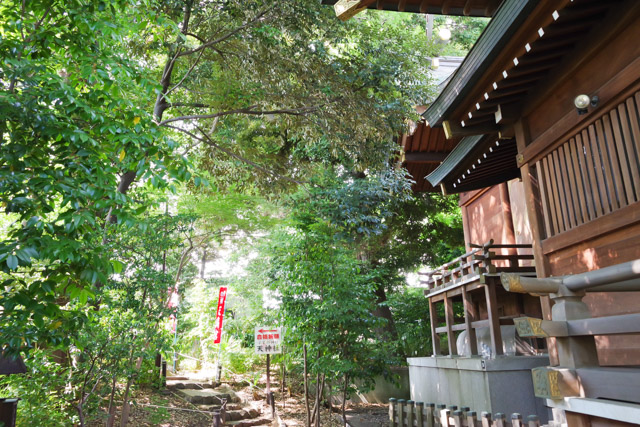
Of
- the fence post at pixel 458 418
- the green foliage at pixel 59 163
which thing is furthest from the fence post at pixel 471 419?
the green foliage at pixel 59 163

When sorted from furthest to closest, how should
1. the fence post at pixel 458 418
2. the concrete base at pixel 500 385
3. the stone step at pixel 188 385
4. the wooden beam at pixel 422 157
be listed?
the stone step at pixel 188 385
the wooden beam at pixel 422 157
the concrete base at pixel 500 385
the fence post at pixel 458 418

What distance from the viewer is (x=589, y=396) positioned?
2299 mm

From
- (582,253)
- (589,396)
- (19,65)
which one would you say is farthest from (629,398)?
(19,65)

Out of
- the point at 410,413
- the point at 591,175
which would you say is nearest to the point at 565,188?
the point at 591,175

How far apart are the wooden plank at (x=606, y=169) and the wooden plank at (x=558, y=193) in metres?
0.53

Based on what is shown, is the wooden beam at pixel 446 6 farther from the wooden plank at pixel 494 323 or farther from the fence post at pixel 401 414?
the fence post at pixel 401 414

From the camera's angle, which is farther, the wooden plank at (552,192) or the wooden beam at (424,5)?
the wooden beam at (424,5)

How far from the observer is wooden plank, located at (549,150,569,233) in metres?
4.52

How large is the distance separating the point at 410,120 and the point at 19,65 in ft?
26.8

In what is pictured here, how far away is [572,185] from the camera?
173 inches

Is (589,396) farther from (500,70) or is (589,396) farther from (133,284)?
(133,284)

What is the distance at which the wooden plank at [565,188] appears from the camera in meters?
4.39

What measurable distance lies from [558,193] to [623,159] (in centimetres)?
92

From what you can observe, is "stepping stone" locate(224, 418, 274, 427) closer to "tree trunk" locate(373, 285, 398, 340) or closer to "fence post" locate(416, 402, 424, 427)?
"tree trunk" locate(373, 285, 398, 340)
